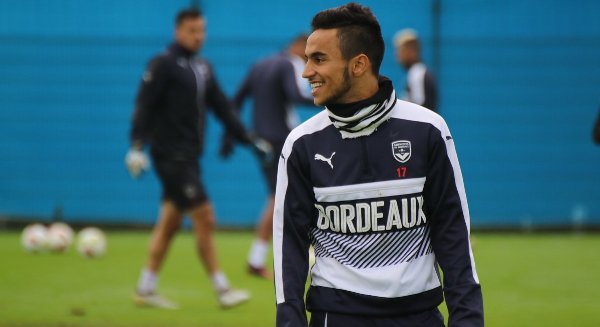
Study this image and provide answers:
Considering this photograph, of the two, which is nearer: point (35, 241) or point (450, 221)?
point (450, 221)

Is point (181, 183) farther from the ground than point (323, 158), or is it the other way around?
point (323, 158)

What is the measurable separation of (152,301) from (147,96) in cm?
166

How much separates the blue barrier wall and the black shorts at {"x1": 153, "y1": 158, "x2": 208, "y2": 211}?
6.62 metres

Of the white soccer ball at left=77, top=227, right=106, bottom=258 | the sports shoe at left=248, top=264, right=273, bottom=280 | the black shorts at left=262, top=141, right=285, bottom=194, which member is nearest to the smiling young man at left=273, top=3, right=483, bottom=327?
the sports shoe at left=248, top=264, right=273, bottom=280

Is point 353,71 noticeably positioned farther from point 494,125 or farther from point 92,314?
point 494,125

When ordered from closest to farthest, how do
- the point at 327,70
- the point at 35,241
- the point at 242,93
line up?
1. the point at 327,70
2. the point at 242,93
3. the point at 35,241

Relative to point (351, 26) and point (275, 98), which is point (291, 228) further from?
point (275, 98)

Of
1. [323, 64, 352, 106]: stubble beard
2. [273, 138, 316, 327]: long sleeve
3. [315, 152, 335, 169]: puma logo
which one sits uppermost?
[323, 64, 352, 106]: stubble beard

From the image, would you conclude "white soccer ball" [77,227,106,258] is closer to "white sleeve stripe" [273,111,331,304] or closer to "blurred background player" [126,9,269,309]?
"blurred background player" [126,9,269,309]

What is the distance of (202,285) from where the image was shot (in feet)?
35.0

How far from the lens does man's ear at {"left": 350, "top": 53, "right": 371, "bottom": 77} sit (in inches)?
158

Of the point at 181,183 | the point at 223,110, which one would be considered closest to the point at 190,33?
the point at 223,110

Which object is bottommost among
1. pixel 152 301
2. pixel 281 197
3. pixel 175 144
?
pixel 152 301

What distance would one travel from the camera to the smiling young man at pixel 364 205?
12.8 feet
